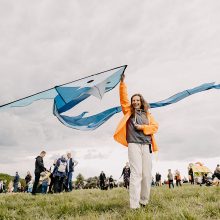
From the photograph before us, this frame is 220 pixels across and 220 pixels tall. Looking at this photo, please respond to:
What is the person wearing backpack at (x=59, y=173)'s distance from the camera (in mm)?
15852

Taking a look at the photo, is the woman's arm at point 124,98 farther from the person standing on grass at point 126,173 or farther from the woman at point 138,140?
the person standing on grass at point 126,173

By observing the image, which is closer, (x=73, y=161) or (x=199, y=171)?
(x=73, y=161)

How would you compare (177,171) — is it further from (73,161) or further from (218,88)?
(218,88)

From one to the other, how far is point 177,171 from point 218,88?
78.4 ft

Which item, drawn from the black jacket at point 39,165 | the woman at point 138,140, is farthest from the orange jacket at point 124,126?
the black jacket at point 39,165

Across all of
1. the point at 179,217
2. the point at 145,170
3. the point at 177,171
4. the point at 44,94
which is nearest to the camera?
the point at 179,217

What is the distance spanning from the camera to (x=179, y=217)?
5367 mm

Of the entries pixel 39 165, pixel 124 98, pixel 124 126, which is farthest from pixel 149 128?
pixel 39 165

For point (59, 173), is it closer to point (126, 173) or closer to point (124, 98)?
point (126, 173)

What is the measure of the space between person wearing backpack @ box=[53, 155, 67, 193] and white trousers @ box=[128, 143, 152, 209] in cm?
932

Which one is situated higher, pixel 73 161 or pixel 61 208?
pixel 73 161

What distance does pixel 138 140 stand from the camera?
6723 mm

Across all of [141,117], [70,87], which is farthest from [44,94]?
[141,117]

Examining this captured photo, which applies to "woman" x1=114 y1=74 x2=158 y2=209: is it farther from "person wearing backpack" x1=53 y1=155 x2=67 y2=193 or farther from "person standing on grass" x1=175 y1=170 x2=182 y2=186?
"person standing on grass" x1=175 y1=170 x2=182 y2=186
